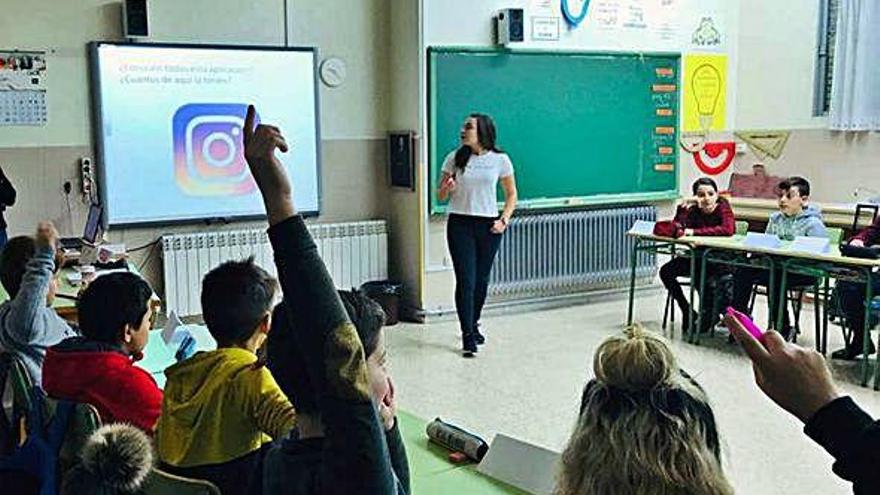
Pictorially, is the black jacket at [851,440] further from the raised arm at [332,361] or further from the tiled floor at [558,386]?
the tiled floor at [558,386]

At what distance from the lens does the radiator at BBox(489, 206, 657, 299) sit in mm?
7500

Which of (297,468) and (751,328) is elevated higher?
(751,328)

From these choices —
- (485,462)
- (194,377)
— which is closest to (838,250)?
(485,462)

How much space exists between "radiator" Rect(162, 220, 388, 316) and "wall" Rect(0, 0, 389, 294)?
11 centimetres

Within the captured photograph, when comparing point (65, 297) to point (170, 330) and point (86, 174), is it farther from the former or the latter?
point (86, 174)

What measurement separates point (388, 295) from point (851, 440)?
600 centimetres

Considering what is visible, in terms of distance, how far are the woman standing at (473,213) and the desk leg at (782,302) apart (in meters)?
1.74

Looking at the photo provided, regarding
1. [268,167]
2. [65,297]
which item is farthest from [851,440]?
[65,297]

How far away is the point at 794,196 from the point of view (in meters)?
6.33

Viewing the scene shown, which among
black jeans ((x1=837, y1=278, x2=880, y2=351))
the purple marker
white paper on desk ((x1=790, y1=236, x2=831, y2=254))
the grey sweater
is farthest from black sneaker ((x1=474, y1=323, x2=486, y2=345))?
the purple marker

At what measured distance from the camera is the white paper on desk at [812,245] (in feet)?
18.9

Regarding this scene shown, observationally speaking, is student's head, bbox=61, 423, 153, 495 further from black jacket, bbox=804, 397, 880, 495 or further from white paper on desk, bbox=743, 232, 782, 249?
white paper on desk, bbox=743, 232, 782, 249

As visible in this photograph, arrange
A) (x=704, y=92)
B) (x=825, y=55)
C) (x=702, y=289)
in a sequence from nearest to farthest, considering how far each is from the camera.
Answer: (x=702, y=289), (x=825, y=55), (x=704, y=92)

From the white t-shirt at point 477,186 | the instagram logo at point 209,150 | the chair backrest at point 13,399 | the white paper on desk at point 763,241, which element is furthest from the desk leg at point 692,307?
the chair backrest at point 13,399
